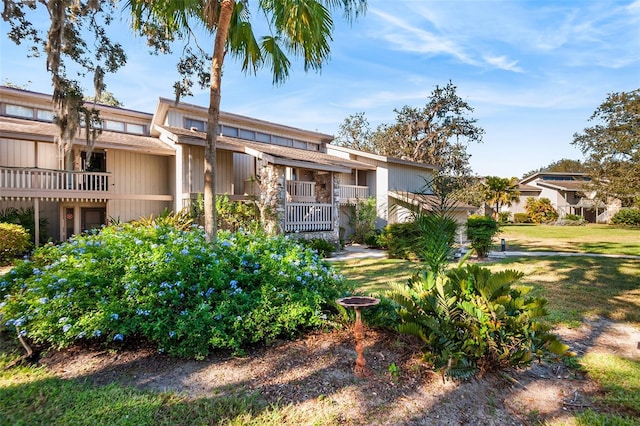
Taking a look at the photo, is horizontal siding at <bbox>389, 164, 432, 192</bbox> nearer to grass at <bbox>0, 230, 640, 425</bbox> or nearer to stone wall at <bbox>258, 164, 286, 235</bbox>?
stone wall at <bbox>258, 164, 286, 235</bbox>

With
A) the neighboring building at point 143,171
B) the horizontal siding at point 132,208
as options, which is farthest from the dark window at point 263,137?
the horizontal siding at point 132,208

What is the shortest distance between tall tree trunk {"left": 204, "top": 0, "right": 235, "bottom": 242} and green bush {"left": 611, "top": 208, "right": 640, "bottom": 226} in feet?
133

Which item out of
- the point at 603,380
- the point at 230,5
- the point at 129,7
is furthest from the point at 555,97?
the point at 129,7

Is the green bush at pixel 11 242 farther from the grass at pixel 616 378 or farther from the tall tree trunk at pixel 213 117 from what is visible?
the grass at pixel 616 378

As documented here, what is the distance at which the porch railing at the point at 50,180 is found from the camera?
1186 centimetres

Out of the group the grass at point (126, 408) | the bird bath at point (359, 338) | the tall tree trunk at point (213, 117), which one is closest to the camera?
the grass at point (126, 408)

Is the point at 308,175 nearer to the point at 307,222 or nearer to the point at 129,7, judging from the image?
the point at 307,222

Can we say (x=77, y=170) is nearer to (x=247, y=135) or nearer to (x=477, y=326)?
(x=247, y=135)

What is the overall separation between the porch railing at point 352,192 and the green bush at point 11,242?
42.0ft

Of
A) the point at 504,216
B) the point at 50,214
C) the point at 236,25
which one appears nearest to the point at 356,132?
the point at 504,216

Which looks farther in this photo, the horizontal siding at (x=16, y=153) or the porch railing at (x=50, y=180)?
the horizontal siding at (x=16, y=153)

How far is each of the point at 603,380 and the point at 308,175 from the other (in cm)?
1562

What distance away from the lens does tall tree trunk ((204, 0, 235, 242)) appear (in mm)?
7734

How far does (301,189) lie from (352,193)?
4.33 metres
